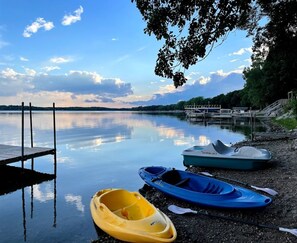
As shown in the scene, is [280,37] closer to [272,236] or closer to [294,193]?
[294,193]

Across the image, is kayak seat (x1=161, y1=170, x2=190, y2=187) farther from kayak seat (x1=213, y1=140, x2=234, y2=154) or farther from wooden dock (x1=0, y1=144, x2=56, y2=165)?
wooden dock (x1=0, y1=144, x2=56, y2=165)

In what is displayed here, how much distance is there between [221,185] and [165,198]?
182cm

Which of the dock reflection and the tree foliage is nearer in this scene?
the tree foliage

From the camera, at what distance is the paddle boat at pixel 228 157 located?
1234 cm

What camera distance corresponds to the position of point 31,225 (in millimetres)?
8852

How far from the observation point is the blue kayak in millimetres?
7375

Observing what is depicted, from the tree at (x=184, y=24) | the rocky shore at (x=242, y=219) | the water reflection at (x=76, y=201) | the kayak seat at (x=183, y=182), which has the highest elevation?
the tree at (x=184, y=24)

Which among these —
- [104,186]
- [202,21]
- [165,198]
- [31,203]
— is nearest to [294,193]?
[165,198]

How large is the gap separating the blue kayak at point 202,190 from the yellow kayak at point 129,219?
4.88 feet

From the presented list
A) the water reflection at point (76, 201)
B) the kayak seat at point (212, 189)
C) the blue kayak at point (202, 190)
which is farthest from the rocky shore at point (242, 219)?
the water reflection at point (76, 201)

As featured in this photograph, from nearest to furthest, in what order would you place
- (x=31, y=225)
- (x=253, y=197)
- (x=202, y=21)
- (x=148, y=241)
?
(x=148, y=241) < (x=253, y=197) < (x=202, y=21) < (x=31, y=225)

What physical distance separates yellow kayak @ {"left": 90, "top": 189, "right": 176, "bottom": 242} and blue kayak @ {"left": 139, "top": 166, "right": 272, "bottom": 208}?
149 cm

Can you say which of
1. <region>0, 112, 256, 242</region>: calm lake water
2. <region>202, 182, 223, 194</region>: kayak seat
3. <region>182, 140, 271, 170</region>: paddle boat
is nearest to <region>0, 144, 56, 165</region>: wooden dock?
<region>0, 112, 256, 242</region>: calm lake water

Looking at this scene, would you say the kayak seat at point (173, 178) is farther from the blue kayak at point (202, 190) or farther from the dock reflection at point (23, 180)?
the dock reflection at point (23, 180)
